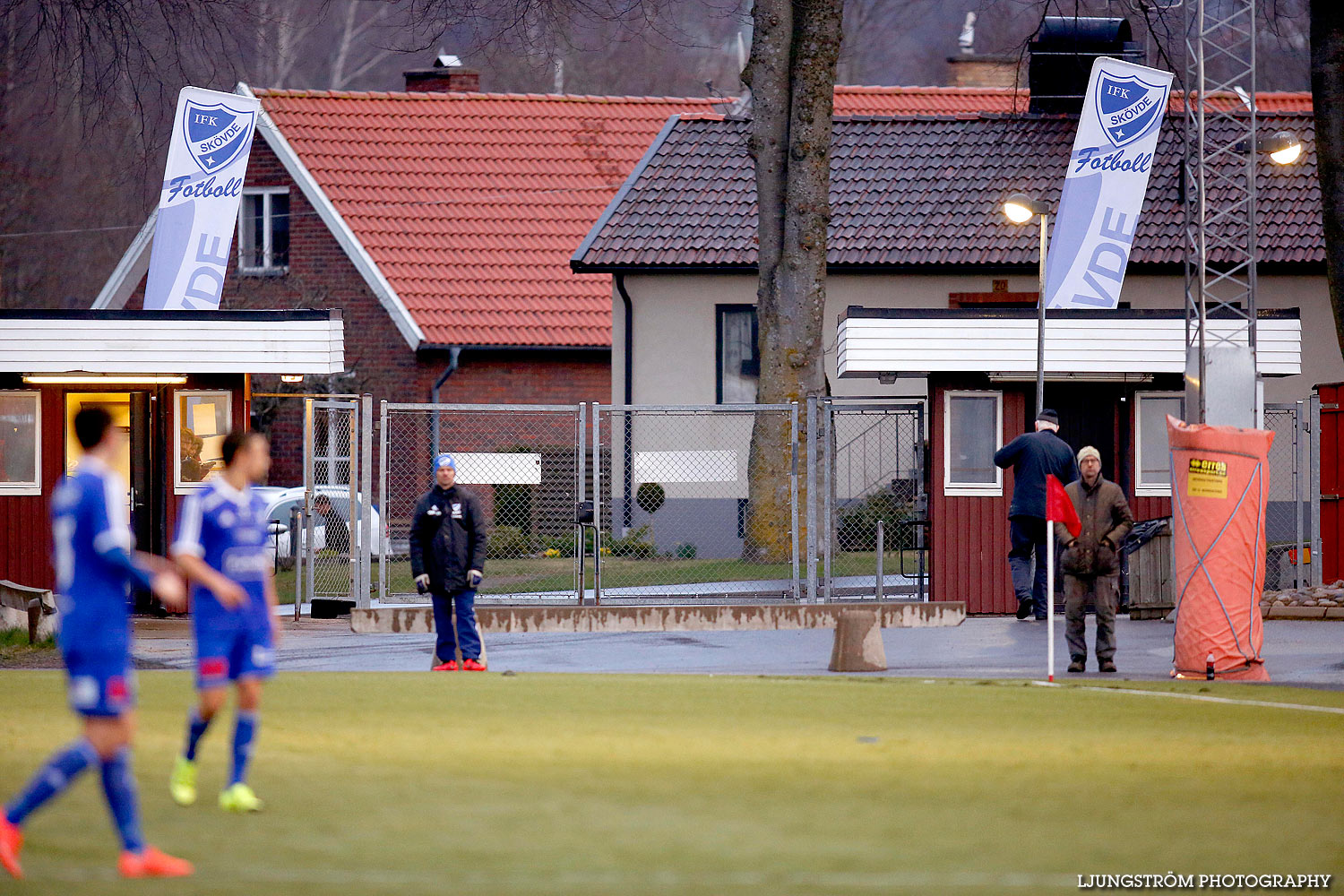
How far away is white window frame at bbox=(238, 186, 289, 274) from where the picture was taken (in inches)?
1272

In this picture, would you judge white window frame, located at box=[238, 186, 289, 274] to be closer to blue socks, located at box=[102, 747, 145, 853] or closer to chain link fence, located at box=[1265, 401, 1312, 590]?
chain link fence, located at box=[1265, 401, 1312, 590]

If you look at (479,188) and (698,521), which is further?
(479,188)

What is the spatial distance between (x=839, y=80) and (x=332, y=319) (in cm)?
3722

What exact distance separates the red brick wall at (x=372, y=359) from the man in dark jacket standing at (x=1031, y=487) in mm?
15268

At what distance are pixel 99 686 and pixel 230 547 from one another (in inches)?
57.9

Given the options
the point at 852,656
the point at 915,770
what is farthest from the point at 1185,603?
the point at 915,770

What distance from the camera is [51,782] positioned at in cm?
604

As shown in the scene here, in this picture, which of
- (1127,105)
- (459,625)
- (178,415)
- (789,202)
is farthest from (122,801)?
(1127,105)

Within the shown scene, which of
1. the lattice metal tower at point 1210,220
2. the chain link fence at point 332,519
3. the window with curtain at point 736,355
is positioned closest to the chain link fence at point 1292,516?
the lattice metal tower at point 1210,220

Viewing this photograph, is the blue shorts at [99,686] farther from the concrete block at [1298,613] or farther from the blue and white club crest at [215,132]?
the blue and white club crest at [215,132]

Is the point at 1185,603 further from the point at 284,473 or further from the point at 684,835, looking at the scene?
the point at 284,473

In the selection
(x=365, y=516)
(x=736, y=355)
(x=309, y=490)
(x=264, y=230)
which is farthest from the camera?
(x=264, y=230)

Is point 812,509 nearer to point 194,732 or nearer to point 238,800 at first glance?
point 194,732

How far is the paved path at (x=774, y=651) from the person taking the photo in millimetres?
14039
